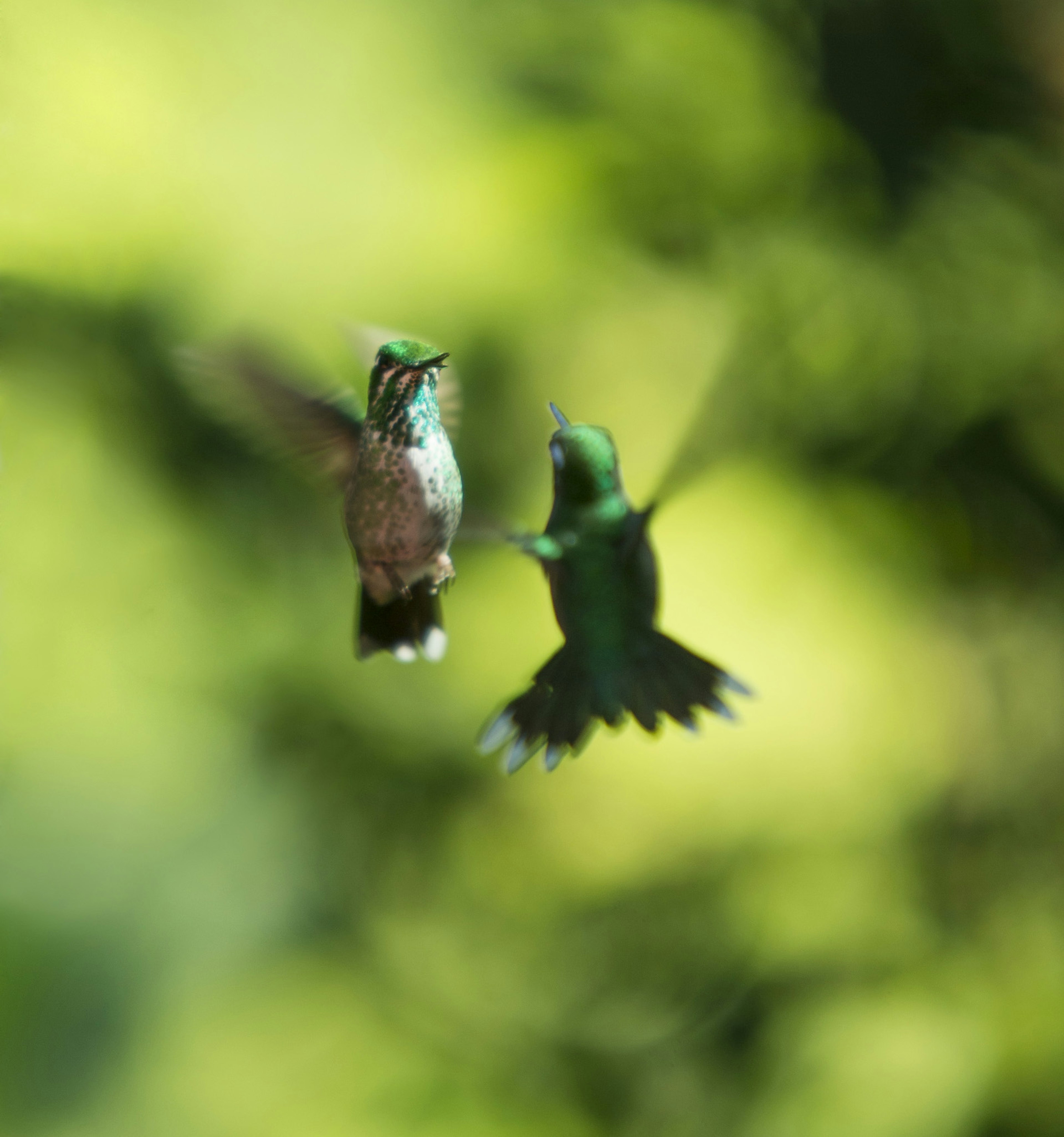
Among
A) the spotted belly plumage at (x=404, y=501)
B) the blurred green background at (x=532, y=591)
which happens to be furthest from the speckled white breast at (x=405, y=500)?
the blurred green background at (x=532, y=591)

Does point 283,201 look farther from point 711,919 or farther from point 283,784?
point 711,919

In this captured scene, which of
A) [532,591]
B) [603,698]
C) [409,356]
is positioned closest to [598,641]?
[603,698]

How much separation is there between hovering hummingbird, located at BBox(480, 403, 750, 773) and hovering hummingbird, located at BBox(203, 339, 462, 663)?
1.6 inches

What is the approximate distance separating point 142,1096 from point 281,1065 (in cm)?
18

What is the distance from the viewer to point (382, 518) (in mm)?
315

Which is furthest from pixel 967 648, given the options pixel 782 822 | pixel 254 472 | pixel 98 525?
pixel 98 525

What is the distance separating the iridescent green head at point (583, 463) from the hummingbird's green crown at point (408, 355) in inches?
2.0

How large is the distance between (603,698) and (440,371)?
0.13 metres

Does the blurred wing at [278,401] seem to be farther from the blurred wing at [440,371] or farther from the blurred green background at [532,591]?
the blurred green background at [532,591]

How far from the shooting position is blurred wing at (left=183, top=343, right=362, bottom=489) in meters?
0.40

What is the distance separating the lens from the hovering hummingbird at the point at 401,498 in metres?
0.30

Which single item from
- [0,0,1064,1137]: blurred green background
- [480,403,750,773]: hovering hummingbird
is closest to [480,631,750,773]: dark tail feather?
[480,403,750,773]: hovering hummingbird

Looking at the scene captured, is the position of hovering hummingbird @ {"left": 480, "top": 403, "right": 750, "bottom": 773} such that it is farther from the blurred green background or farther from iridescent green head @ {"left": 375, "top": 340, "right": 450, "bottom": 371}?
the blurred green background

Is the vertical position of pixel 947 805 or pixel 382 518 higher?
pixel 947 805
